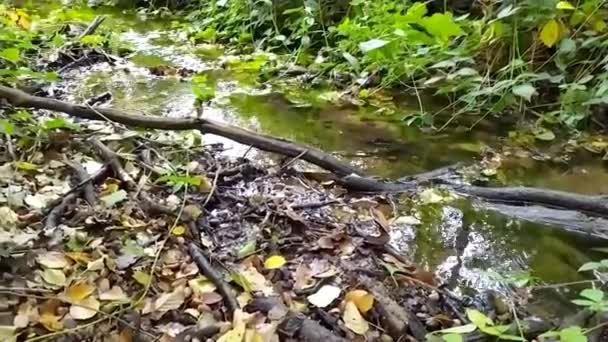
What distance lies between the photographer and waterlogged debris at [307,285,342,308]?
1.69 meters

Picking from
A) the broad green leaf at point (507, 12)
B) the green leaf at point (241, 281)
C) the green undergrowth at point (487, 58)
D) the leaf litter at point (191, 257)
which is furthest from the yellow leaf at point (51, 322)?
the broad green leaf at point (507, 12)

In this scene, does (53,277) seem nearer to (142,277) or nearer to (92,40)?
(142,277)

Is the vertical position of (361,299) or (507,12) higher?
(507,12)

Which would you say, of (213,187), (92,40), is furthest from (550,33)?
(92,40)

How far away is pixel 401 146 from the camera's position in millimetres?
2834

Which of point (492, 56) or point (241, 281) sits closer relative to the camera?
point (241, 281)

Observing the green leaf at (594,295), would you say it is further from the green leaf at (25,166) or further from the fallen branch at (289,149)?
the green leaf at (25,166)

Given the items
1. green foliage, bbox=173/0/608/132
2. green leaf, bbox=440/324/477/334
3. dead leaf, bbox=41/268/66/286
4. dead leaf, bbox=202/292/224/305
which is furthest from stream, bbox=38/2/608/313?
dead leaf, bbox=41/268/66/286

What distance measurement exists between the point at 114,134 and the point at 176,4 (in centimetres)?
385

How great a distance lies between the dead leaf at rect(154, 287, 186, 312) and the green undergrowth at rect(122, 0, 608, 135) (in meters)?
1.71

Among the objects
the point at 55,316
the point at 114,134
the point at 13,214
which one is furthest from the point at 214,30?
the point at 55,316

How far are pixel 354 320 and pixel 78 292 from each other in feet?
2.24

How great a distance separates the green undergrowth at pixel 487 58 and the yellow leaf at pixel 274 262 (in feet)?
4.66

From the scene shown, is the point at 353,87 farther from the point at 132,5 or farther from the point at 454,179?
the point at 132,5
